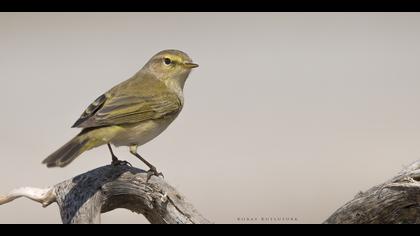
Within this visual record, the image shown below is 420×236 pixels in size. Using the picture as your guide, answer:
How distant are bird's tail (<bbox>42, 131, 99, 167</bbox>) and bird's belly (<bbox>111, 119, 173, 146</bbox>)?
30cm

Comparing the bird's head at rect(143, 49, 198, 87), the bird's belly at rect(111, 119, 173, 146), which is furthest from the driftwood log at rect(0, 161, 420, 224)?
the bird's head at rect(143, 49, 198, 87)

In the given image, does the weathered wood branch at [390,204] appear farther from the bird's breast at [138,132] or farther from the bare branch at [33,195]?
the bare branch at [33,195]

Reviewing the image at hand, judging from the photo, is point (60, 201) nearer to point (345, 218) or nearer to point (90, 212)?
point (90, 212)

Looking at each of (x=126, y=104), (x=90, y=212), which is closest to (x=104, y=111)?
(x=126, y=104)

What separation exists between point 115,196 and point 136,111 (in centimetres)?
120

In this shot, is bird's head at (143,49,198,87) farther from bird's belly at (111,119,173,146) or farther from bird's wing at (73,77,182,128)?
bird's belly at (111,119,173,146)

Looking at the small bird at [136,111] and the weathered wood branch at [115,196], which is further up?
the small bird at [136,111]

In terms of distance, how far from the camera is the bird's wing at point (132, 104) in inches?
187

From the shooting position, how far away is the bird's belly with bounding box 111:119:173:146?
488 cm

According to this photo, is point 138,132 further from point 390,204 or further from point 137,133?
point 390,204

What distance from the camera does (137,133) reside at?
Result: 16.4 feet

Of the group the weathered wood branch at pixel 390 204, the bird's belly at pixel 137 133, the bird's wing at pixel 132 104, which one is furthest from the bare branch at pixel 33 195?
the weathered wood branch at pixel 390 204

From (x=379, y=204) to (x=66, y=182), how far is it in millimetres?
2294

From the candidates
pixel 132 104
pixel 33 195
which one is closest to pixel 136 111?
pixel 132 104
